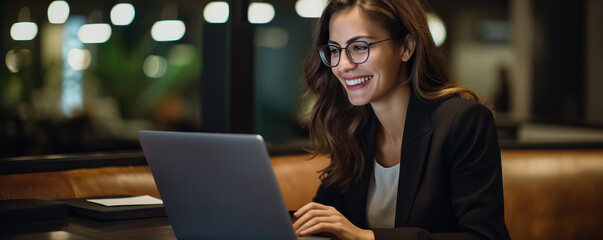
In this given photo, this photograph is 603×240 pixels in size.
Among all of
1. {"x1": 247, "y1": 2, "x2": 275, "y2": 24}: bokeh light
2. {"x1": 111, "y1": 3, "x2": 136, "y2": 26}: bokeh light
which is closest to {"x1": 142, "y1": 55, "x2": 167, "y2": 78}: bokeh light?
{"x1": 111, "y1": 3, "x2": 136, "y2": 26}: bokeh light

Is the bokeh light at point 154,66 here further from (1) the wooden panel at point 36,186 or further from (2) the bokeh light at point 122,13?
(1) the wooden panel at point 36,186

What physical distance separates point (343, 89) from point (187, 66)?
895cm

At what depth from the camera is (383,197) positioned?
1964 mm

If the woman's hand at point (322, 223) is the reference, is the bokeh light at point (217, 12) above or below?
above

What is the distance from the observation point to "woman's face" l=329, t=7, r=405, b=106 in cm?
184

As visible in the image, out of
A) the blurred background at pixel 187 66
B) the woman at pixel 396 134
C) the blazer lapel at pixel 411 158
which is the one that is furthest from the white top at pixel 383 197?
the blurred background at pixel 187 66

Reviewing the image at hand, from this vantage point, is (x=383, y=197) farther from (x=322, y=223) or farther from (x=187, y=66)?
(x=187, y=66)

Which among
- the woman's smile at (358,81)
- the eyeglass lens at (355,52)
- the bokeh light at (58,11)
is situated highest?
the bokeh light at (58,11)

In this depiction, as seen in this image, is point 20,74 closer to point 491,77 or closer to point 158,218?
point 491,77

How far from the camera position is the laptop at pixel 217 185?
119 centimetres

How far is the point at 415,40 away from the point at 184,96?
904cm

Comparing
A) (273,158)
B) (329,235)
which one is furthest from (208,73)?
(329,235)

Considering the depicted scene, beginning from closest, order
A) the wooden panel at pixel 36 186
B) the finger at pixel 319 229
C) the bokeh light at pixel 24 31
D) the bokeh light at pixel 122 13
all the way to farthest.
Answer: the finger at pixel 319 229 < the wooden panel at pixel 36 186 < the bokeh light at pixel 122 13 < the bokeh light at pixel 24 31

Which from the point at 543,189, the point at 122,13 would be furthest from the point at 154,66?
the point at 543,189
